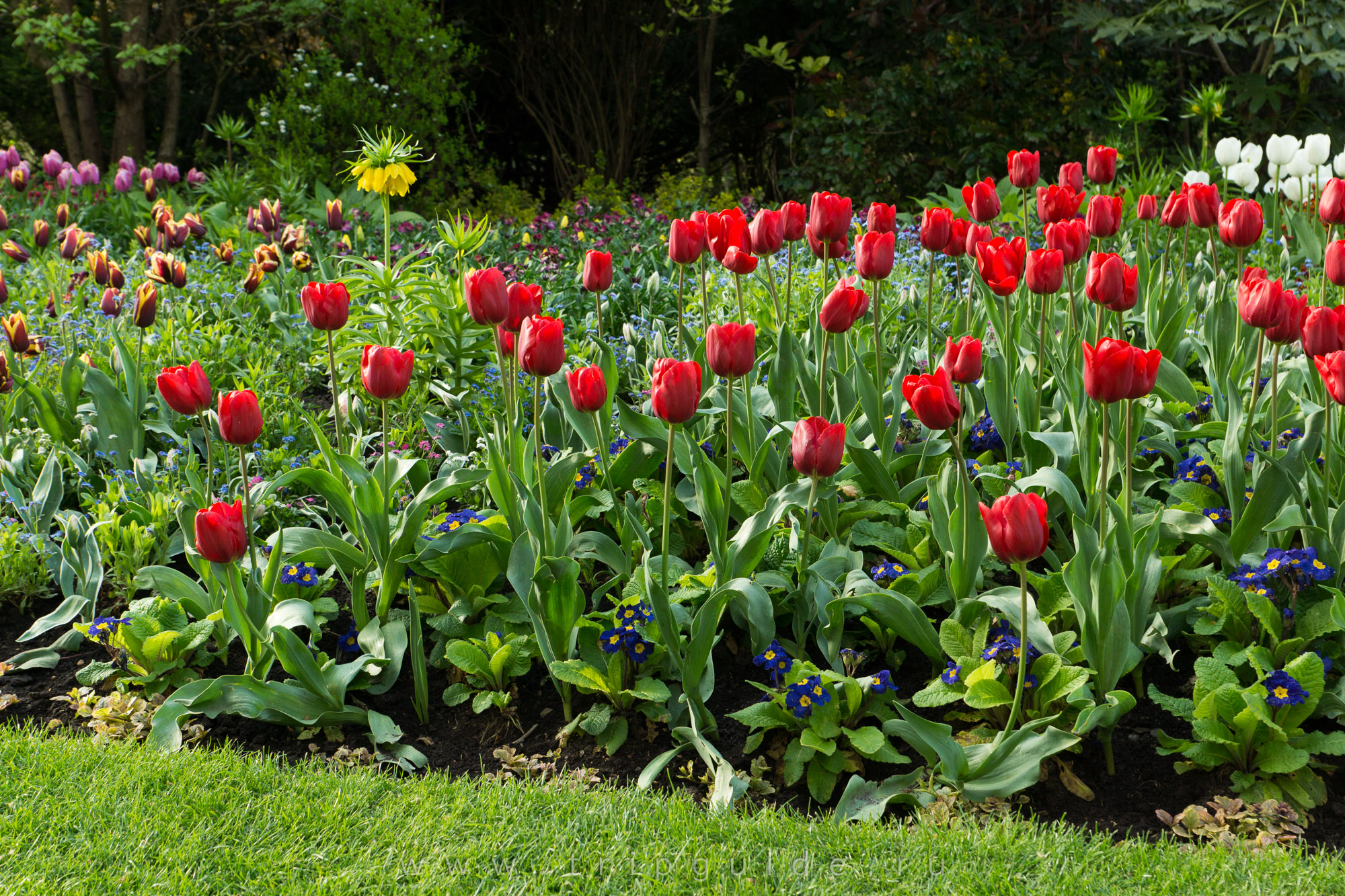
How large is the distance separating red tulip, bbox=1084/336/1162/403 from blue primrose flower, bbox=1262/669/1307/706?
63cm

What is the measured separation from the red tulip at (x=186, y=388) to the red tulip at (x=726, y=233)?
51.3 inches

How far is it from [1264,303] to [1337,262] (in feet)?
1.35

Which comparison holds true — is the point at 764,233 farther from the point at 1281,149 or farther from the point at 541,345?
the point at 1281,149

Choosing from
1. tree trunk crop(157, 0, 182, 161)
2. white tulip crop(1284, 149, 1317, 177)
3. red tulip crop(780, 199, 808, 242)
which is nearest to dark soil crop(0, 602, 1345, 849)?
red tulip crop(780, 199, 808, 242)

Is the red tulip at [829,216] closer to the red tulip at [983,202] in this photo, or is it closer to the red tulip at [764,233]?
the red tulip at [764,233]

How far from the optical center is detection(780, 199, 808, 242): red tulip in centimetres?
299

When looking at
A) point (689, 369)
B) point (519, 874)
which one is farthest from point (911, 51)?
point (519, 874)

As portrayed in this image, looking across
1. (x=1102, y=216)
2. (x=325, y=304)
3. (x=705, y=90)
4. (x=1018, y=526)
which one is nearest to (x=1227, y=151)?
(x=1102, y=216)

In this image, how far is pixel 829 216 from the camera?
2.80 meters

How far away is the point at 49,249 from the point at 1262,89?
7798 millimetres

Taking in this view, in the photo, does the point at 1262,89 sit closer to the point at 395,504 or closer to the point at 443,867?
the point at 395,504

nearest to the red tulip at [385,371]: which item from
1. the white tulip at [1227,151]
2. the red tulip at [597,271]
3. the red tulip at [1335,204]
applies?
the red tulip at [597,271]

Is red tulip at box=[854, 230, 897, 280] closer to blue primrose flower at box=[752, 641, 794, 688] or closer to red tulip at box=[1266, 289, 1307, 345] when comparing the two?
red tulip at box=[1266, 289, 1307, 345]

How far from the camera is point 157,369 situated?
3.96 meters
